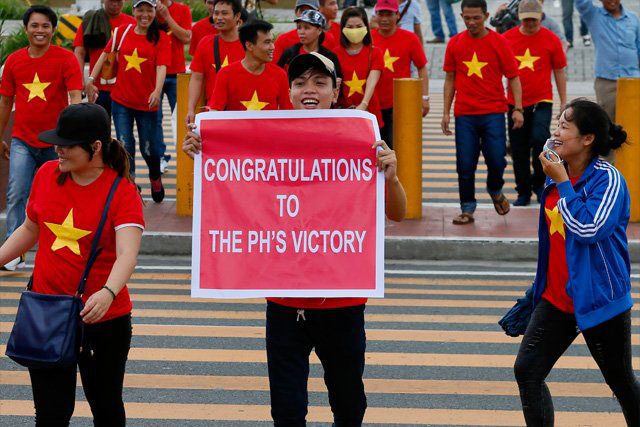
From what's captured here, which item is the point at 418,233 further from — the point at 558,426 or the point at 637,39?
the point at 558,426

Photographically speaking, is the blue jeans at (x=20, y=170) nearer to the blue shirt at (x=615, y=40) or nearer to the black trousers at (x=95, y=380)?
the black trousers at (x=95, y=380)

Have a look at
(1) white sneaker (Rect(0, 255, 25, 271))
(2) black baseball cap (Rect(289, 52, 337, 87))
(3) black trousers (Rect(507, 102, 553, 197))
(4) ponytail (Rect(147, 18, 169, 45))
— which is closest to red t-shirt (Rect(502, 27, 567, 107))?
(3) black trousers (Rect(507, 102, 553, 197))

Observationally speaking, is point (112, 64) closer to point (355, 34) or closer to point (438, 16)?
point (355, 34)

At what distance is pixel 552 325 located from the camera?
5.72 m

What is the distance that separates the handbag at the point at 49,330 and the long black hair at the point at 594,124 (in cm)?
203

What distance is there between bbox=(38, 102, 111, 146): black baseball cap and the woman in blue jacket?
1798 mm

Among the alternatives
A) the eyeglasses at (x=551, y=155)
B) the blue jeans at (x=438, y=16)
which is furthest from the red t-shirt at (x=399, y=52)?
the blue jeans at (x=438, y=16)

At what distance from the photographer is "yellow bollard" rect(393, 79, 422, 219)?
1213 centimetres

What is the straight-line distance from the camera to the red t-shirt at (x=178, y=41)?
13547mm

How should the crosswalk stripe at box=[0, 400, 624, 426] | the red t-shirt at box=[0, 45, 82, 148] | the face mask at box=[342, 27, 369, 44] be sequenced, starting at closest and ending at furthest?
1. the crosswalk stripe at box=[0, 400, 624, 426]
2. the red t-shirt at box=[0, 45, 82, 148]
3. the face mask at box=[342, 27, 369, 44]

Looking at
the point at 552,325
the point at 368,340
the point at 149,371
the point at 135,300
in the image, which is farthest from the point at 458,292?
the point at 552,325

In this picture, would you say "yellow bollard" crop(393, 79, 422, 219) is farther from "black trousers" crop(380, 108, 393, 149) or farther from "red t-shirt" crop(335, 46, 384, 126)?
"red t-shirt" crop(335, 46, 384, 126)

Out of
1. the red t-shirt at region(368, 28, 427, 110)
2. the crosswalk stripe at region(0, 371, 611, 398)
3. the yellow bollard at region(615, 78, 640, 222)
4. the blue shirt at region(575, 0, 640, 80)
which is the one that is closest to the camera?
the crosswalk stripe at region(0, 371, 611, 398)

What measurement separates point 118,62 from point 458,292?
14.1ft
